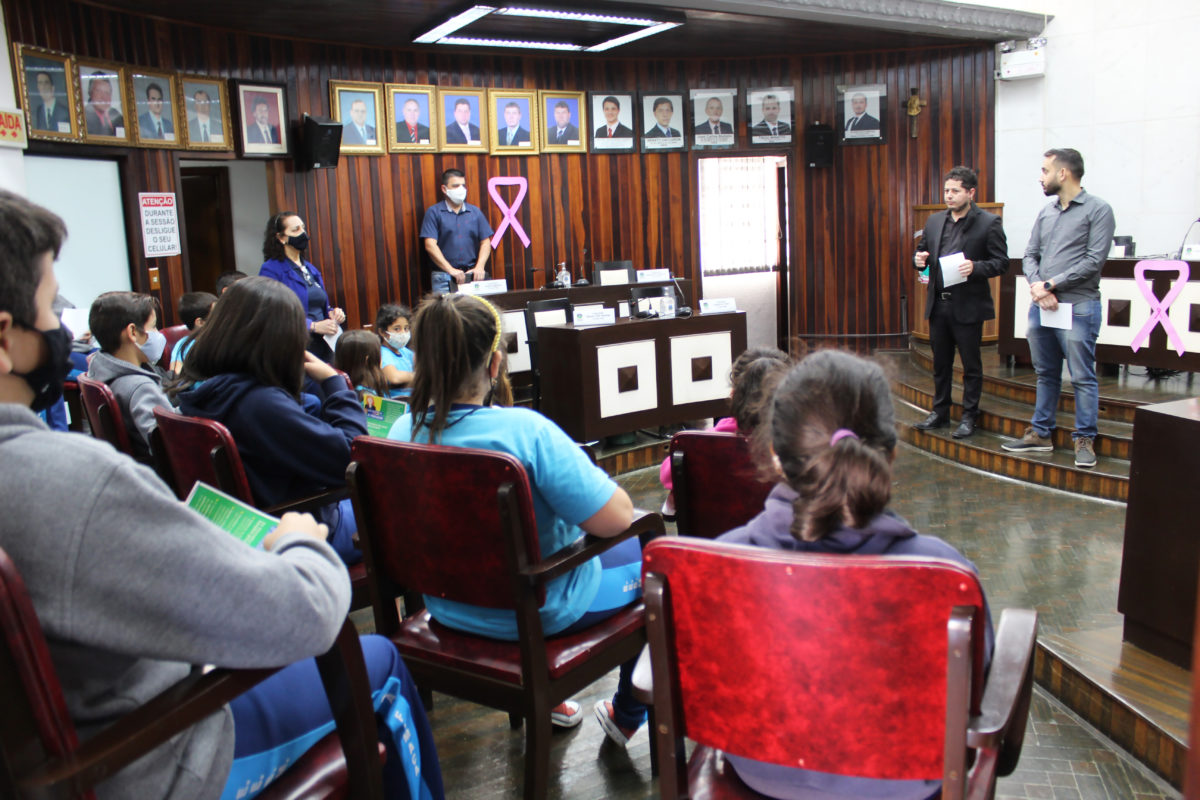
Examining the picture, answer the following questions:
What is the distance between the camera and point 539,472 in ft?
6.36

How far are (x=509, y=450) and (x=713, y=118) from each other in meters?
8.19

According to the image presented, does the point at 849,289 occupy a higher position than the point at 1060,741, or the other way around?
the point at 849,289

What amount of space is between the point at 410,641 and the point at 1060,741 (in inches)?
71.8

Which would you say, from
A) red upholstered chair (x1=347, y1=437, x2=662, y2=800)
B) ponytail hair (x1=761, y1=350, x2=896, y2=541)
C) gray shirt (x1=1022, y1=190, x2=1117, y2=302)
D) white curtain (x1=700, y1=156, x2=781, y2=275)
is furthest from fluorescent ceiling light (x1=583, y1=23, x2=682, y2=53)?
ponytail hair (x1=761, y1=350, x2=896, y2=541)

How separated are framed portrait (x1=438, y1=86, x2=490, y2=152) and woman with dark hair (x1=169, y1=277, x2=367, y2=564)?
6196 mm

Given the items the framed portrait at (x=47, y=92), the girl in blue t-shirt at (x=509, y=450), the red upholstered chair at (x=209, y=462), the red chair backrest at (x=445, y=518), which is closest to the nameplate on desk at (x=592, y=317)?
the red upholstered chair at (x=209, y=462)

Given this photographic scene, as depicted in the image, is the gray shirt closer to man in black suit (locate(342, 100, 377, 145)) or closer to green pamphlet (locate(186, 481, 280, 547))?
green pamphlet (locate(186, 481, 280, 547))

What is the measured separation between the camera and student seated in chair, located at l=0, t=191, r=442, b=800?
1.06 metres

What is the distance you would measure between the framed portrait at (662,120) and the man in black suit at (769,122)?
811 mm

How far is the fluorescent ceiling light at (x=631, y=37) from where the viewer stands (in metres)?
7.45

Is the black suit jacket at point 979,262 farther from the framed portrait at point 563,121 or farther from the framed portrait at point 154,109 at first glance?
the framed portrait at point 154,109

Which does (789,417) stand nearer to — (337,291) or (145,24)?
(145,24)

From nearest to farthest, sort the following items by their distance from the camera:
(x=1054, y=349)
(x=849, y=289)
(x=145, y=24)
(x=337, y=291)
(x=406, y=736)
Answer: (x=406, y=736)
(x=1054, y=349)
(x=145, y=24)
(x=337, y=291)
(x=849, y=289)

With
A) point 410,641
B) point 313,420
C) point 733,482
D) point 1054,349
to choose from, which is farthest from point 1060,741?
point 1054,349
